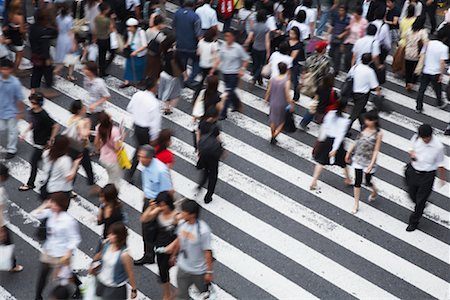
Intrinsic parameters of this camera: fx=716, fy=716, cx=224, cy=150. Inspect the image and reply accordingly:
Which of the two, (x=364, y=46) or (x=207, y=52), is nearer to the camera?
(x=207, y=52)

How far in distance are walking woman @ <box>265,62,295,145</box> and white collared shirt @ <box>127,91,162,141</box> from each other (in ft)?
7.64

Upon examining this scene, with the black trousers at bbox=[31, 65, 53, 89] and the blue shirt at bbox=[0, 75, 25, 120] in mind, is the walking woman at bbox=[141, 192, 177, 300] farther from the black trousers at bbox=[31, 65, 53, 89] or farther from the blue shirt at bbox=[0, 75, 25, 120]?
the black trousers at bbox=[31, 65, 53, 89]

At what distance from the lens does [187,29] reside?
46.0 ft

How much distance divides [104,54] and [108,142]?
15.7 ft

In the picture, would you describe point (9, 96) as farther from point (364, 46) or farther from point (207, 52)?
point (364, 46)

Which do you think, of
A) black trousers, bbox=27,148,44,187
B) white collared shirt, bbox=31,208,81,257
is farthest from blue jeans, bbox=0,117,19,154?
white collared shirt, bbox=31,208,81,257

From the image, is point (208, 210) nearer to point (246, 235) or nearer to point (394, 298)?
point (246, 235)

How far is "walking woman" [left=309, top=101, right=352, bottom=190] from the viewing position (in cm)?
1074

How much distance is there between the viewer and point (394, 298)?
930 cm

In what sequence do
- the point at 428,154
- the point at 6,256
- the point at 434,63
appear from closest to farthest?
the point at 6,256 < the point at 428,154 < the point at 434,63

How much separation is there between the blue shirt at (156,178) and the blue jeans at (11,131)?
3.57 metres

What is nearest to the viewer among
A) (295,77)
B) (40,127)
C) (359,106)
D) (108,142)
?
(108,142)

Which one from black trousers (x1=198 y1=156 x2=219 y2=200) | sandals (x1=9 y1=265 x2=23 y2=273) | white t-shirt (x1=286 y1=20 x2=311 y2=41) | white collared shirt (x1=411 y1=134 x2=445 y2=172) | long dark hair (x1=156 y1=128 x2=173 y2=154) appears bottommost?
sandals (x1=9 y1=265 x2=23 y2=273)

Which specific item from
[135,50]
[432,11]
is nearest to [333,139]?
[135,50]
